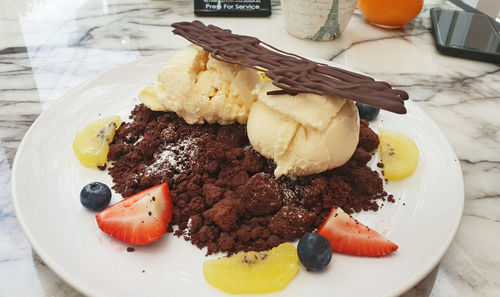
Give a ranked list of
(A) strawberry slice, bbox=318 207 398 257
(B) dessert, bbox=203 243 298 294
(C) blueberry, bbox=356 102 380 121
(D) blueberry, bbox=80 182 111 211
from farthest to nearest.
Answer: (C) blueberry, bbox=356 102 380 121
(D) blueberry, bbox=80 182 111 211
(A) strawberry slice, bbox=318 207 398 257
(B) dessert, bbox=203 243 298 294

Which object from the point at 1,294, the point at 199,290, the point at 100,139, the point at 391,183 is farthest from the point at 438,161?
the point at 1,294

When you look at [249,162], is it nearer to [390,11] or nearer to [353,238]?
[353,238]

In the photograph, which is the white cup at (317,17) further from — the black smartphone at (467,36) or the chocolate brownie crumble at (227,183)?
the chocolate brownie crumble at (227,183)

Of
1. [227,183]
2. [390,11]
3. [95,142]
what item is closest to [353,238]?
[227,183]

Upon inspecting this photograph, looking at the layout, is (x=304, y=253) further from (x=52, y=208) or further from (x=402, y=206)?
(x=52, y=208)

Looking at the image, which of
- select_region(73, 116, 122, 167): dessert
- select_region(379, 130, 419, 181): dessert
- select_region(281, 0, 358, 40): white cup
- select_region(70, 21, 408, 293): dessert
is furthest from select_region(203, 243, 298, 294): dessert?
select_region(281, 0, 358, 40): white cup

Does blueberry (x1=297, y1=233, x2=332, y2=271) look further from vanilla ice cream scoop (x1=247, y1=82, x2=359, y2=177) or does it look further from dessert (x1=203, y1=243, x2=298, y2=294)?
vanilla ice cream scoop (x1=247, y1=82, x2=359, y2=177)

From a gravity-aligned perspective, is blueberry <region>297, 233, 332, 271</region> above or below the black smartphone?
below

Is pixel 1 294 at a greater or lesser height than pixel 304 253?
lesser
